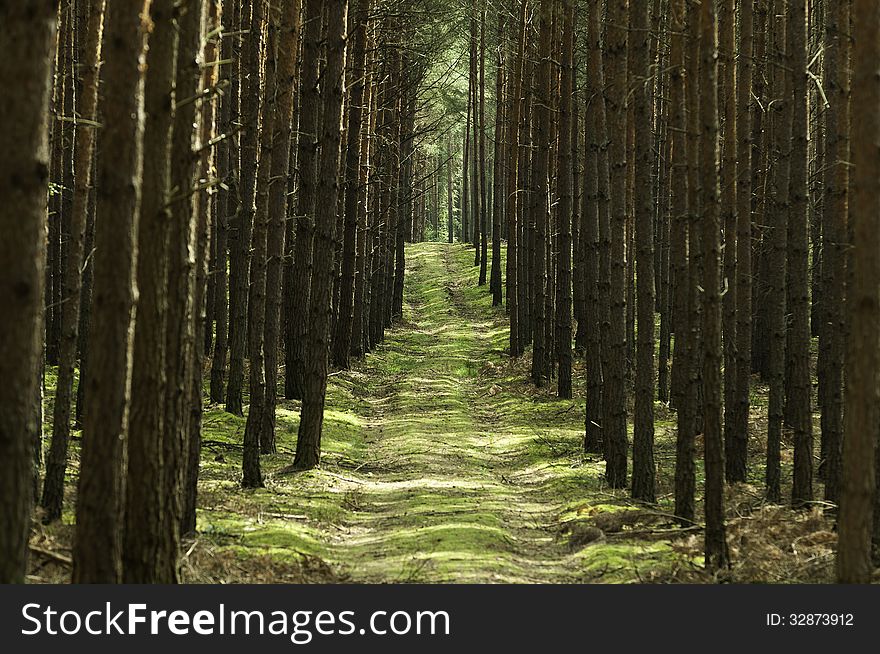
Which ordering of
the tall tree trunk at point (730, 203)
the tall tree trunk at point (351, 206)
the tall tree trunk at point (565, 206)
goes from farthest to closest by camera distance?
the tall tree trunk at point (351, 206) < the tall tree trunk at point (565, 206) < the tall tree trunk at point (730, 203)

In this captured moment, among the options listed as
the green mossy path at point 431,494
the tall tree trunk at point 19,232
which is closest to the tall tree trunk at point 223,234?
the green mossy path at point 431,494

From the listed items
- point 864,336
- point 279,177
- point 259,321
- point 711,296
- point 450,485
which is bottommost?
point 450,485

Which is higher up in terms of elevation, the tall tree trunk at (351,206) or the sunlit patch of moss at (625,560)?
the tall tree trunk at (351,206)

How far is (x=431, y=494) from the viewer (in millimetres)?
13711

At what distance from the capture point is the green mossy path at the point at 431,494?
10.3 m

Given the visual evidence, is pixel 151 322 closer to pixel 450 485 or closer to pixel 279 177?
pixel 279 177

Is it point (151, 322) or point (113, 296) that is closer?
point (113, 296)

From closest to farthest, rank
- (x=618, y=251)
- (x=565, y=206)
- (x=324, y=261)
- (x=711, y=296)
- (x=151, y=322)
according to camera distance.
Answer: (x=151, y=322) → (x=711, y=296) → (x=618, y=251) → (x=324, y=261) → (x=565, y=206)

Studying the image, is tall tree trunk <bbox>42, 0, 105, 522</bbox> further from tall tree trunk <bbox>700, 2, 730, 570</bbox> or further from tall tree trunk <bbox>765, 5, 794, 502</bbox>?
tall tree trunk <bbox>765, 5, 794, 502</bbox>

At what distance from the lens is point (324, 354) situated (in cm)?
1545

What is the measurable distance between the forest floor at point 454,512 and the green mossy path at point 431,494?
0.11 feet

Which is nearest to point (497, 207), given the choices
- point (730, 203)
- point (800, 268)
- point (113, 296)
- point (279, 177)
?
point (730, 203)

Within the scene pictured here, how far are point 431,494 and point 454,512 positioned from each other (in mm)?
1114

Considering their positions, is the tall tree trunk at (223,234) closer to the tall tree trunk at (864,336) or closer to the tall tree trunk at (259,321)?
the tall tree trunk at (259,321)
